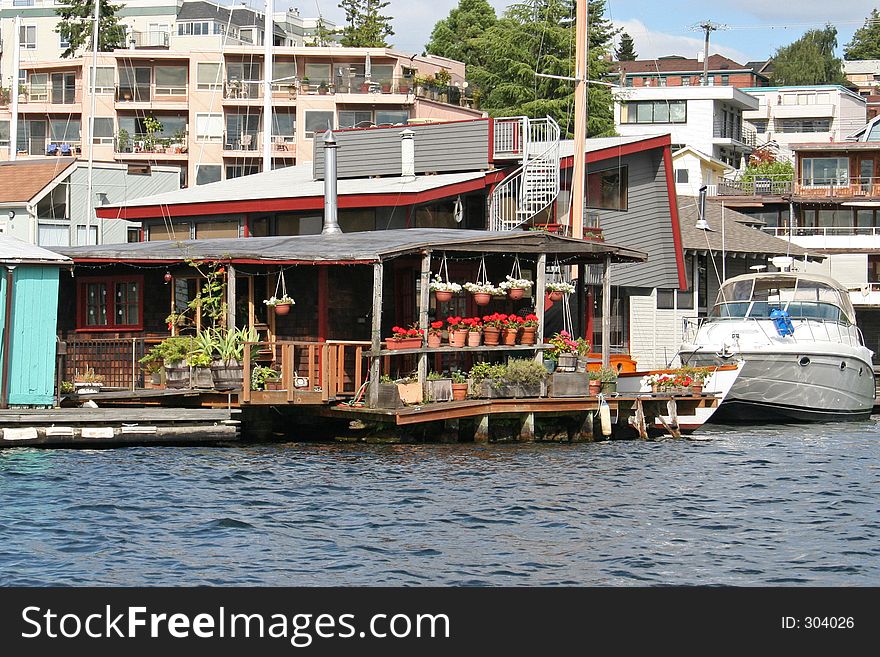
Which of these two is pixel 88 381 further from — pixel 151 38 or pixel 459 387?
pixel 151 38

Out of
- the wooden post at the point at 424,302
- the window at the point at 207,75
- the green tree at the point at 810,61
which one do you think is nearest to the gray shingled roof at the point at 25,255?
the wooden post at the point at 424,302

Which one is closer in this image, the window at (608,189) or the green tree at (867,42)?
the window at (608,189)

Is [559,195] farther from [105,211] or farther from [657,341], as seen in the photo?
[105,211]

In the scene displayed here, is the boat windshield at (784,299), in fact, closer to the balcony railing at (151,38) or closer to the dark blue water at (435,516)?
the dark blue water at (435,516)

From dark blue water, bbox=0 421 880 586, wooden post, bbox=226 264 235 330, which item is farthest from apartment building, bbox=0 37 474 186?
dark blue water, bbox=0 421 880 586

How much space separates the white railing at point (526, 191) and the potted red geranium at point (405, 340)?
910 centimetres

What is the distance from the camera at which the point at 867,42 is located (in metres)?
145

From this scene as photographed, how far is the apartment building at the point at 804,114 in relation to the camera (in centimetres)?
10288

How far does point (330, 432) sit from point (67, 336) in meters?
6.25

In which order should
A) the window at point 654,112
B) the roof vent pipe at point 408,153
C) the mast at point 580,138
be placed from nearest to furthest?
1. the mast at point 580,138
2. the roof vent pipe at point 408,153
3. the window at point 654,112

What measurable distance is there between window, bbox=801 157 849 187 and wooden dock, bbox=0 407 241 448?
159 ft

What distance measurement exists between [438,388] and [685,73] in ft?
292
